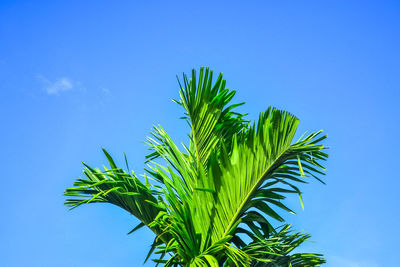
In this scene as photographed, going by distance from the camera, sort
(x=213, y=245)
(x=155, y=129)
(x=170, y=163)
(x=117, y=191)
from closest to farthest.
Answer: (x=213, y=245)
(x=117, y=191)
(x=170, y=163)
(x=155, y=129)

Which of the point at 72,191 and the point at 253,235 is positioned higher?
the point at 72,191

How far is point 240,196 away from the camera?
527cm

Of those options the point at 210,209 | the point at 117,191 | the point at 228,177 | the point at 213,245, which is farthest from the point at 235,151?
the point at 117,191

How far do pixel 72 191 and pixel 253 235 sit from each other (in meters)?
2.22

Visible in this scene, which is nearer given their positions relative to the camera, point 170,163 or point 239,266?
point 239,266

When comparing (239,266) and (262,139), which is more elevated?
(262,139)

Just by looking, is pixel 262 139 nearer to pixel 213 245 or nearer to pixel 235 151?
pixel 235 151

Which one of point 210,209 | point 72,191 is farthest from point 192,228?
point 72,191

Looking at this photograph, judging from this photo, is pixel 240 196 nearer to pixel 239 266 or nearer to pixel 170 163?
pixel 239 266

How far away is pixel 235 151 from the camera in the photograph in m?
5.40

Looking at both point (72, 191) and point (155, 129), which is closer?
point (72, 191)

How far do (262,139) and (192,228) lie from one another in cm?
129

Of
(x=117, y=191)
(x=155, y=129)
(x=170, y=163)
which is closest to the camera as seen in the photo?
(x=117, y=191)

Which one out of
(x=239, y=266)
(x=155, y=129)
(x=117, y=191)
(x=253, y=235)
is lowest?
(x=239, y=266)
